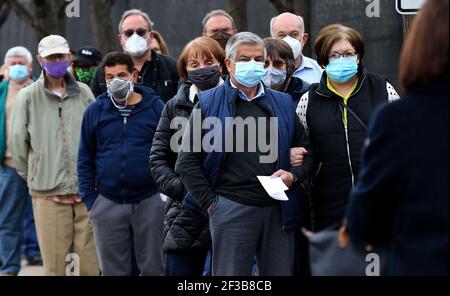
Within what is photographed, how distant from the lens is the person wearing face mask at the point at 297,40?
379 inches

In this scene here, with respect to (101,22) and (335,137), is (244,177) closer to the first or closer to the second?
(335,137)

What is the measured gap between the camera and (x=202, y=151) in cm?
764

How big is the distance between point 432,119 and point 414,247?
18.3 inches

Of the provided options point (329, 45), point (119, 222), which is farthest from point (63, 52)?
point (329, 45)

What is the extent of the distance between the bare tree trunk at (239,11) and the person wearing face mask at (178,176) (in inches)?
194

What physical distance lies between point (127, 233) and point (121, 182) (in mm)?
383

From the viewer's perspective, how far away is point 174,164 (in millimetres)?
8320

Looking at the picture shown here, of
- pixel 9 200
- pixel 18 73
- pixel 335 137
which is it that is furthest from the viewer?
pixel 18 73

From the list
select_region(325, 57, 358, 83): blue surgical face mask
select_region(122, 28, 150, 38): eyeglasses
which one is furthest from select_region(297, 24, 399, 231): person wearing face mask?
select_region(122, 28, 150, 38): eyeglasses

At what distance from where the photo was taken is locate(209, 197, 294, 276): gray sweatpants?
751 cm

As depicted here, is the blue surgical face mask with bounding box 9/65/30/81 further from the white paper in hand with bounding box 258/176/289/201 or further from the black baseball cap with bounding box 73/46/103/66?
the white paper in hand with bounding box 258/176/289/201

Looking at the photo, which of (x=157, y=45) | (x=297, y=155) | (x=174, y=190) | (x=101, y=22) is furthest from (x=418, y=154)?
(x=101, y=22)

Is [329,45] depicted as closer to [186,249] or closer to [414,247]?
[186,249]

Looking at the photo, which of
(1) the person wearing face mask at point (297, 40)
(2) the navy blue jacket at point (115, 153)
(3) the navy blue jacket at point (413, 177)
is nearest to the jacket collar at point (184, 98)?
(2) the navy blue jacket at point (115, 153)
